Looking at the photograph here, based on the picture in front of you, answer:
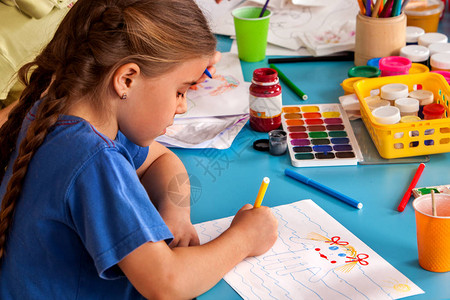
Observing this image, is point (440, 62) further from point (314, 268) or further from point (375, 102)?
point (314, 268)

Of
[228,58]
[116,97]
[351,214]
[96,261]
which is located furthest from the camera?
[228,58]

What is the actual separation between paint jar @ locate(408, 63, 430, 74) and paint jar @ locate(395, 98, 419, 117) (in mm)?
208

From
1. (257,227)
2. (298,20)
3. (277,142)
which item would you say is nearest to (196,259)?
(257,227)

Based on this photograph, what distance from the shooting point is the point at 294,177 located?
3.39 feet

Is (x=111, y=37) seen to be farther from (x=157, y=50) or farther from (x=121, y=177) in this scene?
(x=121, y=177)

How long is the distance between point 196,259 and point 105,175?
18 cm

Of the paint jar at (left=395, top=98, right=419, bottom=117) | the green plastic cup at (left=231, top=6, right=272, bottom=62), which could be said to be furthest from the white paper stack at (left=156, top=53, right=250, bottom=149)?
the paint jar at (left=395, top=98, right=419, bottom=117)

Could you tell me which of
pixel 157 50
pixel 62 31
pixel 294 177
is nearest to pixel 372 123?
pixel 294 177

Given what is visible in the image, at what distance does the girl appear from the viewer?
0.73 m

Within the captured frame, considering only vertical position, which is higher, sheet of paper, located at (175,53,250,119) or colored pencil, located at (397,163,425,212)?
colored pencil, located at (397,163,425,212)

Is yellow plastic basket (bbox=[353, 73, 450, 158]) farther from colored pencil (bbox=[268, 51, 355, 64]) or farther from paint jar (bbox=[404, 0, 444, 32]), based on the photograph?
paint jar (bbox=[404, 0, 444, 32])

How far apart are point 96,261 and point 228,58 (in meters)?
0.99

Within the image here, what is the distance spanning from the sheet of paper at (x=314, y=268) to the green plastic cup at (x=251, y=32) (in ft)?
2.41

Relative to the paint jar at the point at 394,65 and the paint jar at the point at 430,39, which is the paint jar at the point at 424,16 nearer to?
the paint jar at the point at 430,39
